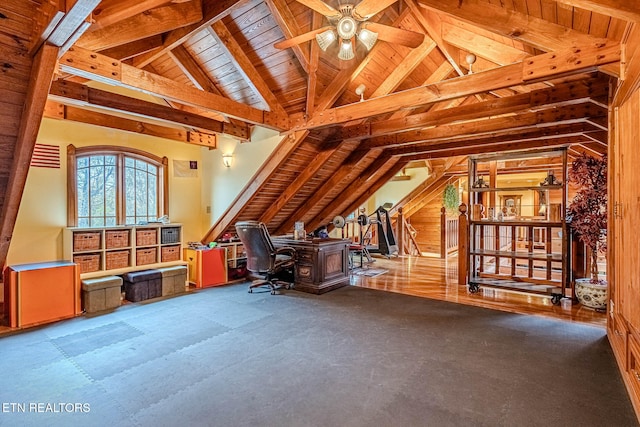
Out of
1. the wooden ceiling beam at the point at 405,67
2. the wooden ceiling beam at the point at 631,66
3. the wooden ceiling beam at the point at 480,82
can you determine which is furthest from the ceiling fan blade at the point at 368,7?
the wooden ceiling beam at the point at 405,67

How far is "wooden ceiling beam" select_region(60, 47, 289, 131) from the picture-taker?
2852 millimetres

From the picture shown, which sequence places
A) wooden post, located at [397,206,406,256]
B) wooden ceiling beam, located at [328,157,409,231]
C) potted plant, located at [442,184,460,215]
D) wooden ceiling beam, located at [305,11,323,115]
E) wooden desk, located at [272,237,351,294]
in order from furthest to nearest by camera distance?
wooden post, located at [397,206,406,256] → potted plant, located at [442,184,460,215] → wooden ceiling beam, located at [328,157,409,231] → wooden desk, located at [272,237,351,294] → wooden ceiling beam, located at [305,11,323,115]

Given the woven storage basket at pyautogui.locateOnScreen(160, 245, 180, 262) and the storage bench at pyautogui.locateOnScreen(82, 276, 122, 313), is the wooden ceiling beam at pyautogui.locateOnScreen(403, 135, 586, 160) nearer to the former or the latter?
the woven storage basket at pyautogui.locateOnScreen(160, 245, 180, 262)

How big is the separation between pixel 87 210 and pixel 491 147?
6.86 meters

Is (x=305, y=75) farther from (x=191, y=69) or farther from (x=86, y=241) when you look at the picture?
(x=86, y=241)

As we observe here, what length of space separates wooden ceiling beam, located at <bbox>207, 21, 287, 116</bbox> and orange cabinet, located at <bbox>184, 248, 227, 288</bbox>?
2.69 metres

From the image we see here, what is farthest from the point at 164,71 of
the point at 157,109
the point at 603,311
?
the point at 603,311

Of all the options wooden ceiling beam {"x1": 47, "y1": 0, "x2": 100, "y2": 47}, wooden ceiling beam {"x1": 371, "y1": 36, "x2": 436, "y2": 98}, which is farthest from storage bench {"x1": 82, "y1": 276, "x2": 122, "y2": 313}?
wooden ceiling beam {"x1": 371, "y1": 36, "x2": 436, "y2": 98}

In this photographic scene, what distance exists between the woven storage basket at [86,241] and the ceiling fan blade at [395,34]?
4392 mm

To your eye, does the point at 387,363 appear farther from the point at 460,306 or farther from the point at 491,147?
the point at 491,147

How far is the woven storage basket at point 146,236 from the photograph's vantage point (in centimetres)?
501

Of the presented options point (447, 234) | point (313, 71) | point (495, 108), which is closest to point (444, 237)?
point (447, 234)

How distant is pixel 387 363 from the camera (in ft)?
9.08

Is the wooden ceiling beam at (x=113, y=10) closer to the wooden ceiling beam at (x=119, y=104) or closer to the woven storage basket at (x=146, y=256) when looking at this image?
the wooden ceiling beam at (x=119, y=104)
